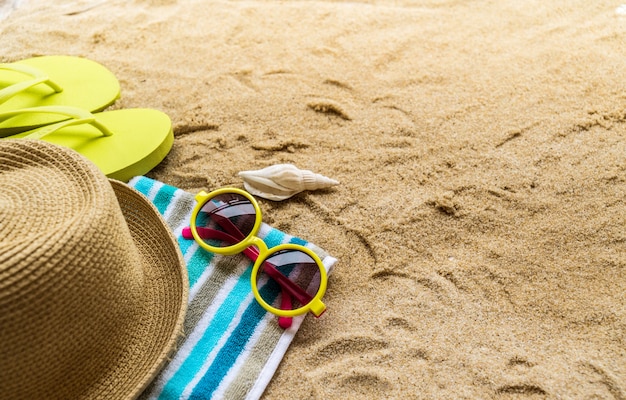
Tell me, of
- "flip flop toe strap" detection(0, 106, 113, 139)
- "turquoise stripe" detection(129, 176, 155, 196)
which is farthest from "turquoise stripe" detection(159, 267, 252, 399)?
"flip flop toe strap" detection(0, 106, 113, 139)

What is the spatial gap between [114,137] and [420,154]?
2.99 ft

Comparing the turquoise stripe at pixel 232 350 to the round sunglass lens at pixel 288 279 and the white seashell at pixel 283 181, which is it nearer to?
the round sunglass lens at pixel 288 279

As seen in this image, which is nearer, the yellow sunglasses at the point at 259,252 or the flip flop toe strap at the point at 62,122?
the yellow sunglasses at the point at 259,252

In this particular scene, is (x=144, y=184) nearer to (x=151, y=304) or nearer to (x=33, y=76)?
(x=151, y=304)

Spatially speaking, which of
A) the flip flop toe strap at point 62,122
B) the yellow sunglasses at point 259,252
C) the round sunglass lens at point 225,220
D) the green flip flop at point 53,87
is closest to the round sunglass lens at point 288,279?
the yellow sunglasses at point 259,252

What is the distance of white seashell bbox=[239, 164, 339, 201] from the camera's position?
1489mm

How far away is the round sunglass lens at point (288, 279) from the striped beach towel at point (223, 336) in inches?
1.3

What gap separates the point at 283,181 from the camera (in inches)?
58.7

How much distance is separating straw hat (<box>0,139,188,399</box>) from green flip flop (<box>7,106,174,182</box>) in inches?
16.3

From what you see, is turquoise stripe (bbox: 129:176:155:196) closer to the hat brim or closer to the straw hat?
the hat brim

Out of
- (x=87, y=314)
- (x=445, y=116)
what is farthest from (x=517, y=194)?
(x=87, y=314)

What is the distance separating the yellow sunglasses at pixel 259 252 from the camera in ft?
4.06

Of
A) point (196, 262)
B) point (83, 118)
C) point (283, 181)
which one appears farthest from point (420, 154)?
point (83, 118)

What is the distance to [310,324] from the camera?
1.23 m
